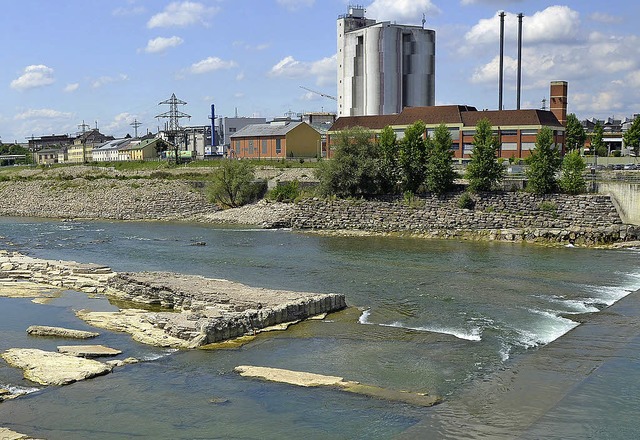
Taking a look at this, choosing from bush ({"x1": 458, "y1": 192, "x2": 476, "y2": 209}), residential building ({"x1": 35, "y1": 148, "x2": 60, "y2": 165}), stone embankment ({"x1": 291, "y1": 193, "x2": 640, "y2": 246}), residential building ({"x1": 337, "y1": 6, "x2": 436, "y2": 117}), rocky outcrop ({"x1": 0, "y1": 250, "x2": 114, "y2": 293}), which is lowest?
rocky outcrop ({"x1": 0, "y1": 250, "x2": 114, "y2": 293})

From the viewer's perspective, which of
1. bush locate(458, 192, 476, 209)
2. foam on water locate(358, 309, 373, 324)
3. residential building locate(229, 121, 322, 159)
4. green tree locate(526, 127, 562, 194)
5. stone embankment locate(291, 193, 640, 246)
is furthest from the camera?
residential building locate(229, 121, 322, 159)

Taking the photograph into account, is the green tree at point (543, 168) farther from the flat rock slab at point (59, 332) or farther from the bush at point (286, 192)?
the flat rock slab at point (59, 332)

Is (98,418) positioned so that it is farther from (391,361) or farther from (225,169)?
(225,169)

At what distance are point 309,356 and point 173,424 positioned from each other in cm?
637

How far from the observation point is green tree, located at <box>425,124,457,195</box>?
6044 cm

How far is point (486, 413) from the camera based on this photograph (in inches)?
730

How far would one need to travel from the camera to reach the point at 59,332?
2541 cm

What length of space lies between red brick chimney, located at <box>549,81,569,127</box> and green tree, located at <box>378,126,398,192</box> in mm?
30065

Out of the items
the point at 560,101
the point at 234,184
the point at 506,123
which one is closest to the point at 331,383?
the point at 234,184

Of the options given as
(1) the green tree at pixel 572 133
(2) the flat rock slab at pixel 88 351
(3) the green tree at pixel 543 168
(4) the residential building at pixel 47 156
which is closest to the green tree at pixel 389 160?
(3) the green tree at pixel 543 168

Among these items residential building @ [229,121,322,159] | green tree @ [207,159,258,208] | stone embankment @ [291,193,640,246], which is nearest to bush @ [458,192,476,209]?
stone embankment @ [291,193,640,246]

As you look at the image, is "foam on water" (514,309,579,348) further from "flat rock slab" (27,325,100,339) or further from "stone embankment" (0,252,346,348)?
"flat rock slab" (27,325,100,339)

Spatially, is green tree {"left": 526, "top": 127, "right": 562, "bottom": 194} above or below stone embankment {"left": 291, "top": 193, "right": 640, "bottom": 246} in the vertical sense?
above

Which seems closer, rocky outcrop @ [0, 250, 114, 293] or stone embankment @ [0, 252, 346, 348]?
stone embankment @ [0, 252, 346, 348]
